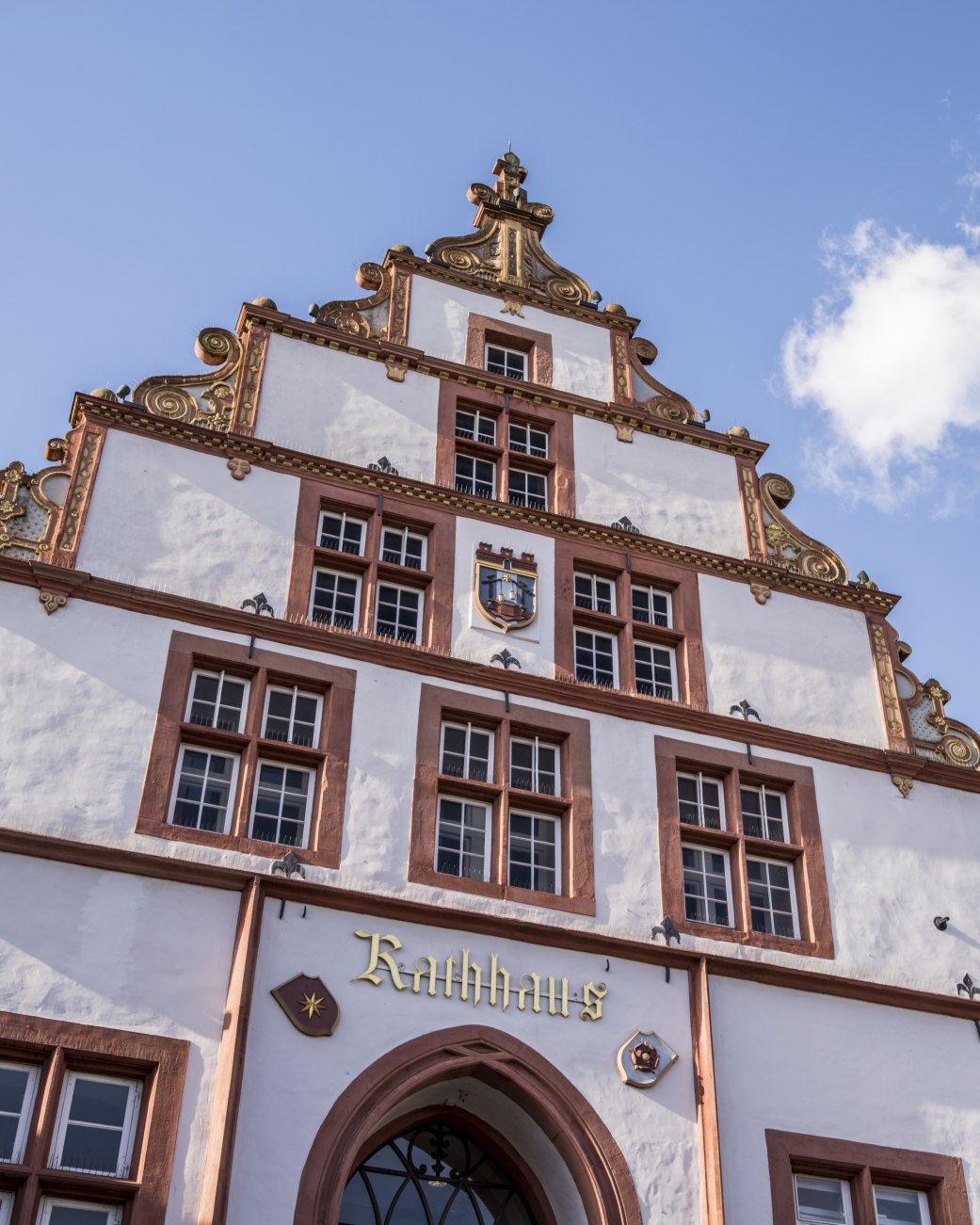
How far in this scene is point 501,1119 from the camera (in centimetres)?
1658

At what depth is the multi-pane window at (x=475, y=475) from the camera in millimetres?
20922

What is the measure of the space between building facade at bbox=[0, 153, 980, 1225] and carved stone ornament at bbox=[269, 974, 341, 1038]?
0.04 metres

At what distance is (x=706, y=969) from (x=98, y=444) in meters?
8.99

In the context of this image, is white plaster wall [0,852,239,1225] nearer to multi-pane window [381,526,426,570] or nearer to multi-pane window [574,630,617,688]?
multi-pane window [381,526,426,570]

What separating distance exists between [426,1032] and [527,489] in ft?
25.7

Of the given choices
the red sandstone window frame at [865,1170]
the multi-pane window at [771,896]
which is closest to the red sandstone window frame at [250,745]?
the multi-pane window at [771,896]

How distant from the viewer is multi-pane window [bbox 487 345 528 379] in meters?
22.7

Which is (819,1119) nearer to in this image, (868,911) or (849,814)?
(868,911)

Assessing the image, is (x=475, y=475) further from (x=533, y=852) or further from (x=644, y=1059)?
(x=644, y=1059)

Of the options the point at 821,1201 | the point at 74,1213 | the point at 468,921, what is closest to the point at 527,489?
the point at 468,921

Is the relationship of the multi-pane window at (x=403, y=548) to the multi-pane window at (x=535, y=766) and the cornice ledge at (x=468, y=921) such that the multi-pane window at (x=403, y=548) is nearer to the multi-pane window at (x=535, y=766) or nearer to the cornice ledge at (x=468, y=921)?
the multi-pane window at (x=535, y=766)

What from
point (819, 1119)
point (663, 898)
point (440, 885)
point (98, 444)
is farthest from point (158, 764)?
point (819, 1119)

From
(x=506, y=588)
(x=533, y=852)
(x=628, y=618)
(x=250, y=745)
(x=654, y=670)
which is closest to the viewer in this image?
(x=250, y=745)

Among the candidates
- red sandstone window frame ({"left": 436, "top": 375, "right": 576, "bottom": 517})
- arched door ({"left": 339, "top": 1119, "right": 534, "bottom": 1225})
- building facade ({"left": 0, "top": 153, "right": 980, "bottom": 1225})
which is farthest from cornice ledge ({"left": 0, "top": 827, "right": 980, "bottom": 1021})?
red sandstone window frame ({"left": 436, "top": 375, "right": 576, "bottom": 517})
